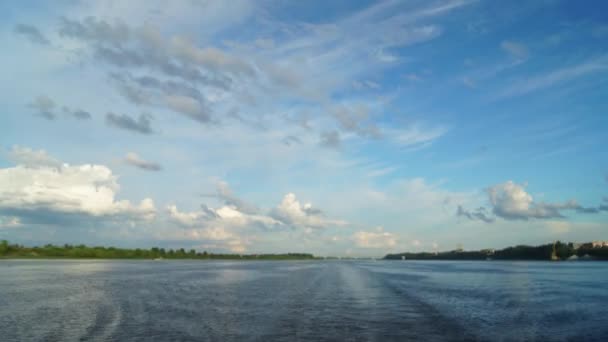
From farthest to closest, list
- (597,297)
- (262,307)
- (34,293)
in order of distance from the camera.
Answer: (597,297) < (34,293) < (262,307)

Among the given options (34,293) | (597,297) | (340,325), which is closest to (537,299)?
(597,297)

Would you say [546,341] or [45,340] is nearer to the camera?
[45,340]

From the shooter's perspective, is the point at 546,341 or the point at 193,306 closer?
the point at 546,341

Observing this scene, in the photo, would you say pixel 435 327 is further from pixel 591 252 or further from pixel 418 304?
pixel 591 252

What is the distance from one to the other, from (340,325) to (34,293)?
25.6m

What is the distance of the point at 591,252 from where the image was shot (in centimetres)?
19162

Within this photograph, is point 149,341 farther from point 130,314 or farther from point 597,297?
point 597,297

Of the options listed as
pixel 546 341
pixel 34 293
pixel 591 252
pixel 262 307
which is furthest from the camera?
pixel 591 252

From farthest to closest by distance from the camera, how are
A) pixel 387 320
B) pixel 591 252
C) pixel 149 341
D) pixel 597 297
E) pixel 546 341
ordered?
pixel 591 252
pixel 597 297
pixel 387 320
pixel 546 341
pixel 149 341

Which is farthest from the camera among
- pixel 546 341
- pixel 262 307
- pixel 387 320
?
pixel 262 307

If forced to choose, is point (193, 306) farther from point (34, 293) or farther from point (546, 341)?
point (546, 341)

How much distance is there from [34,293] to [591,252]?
216591 millimetres

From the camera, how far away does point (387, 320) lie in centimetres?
2256

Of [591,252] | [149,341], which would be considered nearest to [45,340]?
[149,341]
